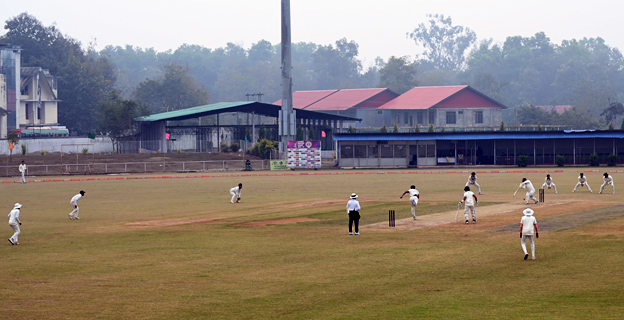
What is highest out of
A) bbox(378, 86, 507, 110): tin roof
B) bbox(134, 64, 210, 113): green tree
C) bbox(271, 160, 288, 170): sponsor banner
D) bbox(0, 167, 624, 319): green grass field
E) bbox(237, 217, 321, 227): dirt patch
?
bbox(134, 64, 210, 113): green tree

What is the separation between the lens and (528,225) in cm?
2478

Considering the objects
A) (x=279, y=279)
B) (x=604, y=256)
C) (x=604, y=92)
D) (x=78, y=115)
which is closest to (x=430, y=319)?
(x=279, y=279)

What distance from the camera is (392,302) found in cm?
1938

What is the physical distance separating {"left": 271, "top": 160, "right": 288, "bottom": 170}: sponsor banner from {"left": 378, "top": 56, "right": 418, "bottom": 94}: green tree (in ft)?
308

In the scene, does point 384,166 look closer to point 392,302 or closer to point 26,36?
point 392,302

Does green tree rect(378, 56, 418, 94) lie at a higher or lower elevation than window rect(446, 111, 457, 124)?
higher

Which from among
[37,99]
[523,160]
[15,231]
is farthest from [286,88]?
[15,231]

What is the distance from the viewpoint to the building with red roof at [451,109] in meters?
136

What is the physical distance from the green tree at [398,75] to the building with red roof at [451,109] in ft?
142

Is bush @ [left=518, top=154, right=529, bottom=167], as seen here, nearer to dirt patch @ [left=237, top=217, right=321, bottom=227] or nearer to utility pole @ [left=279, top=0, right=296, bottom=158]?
utility pole @ [left=279, top=0, right=296, bottom=158]

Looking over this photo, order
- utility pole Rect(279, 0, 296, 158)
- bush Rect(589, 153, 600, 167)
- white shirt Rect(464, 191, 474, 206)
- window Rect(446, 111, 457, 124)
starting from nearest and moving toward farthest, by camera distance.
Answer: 1. white shirt Rect(464, 191, 474, 206)
2. bush Rect(589, 153, 600, 167)
3. utility pole Rect(279, 0, 296, 158)
4. window Rect(446, 111, 457, 124)

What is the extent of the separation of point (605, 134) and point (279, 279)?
77209 millimetres

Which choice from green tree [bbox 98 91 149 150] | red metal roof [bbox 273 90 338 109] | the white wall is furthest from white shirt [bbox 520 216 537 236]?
red metal roof [bbox 273 90 338 109]

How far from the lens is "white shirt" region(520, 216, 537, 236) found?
24.7 m
